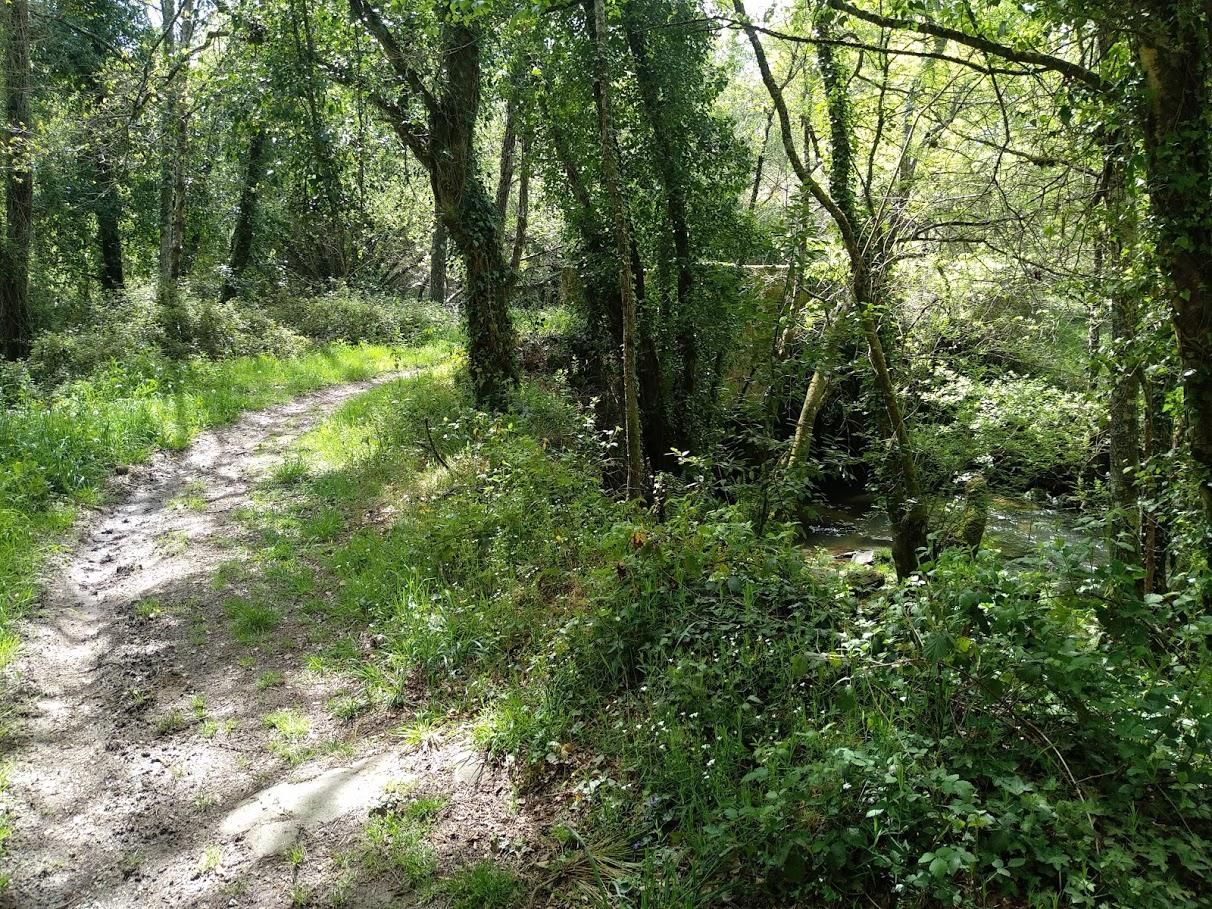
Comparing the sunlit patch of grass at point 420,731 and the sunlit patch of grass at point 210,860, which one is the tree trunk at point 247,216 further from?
the sunlit patch of grass at point 210,860

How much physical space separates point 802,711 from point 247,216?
20657 millimetres

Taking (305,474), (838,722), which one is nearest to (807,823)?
(838,722)

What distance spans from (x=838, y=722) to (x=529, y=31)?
9438mm

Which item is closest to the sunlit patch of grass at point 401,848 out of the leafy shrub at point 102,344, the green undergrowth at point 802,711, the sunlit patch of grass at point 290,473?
the green undergrowth at point 802,711

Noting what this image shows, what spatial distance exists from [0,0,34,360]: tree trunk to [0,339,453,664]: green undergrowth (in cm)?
271

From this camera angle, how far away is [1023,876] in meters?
2.60

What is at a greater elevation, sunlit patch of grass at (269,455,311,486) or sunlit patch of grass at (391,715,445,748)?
sunlit patch of grass at (269,455,311,486)

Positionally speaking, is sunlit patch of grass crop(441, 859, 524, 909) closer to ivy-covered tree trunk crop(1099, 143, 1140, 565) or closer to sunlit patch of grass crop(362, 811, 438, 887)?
sunlit patch of grass crop(362, 811, 438, 887)

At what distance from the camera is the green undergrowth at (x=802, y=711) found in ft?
8.91

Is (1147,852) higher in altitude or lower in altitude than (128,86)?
lower

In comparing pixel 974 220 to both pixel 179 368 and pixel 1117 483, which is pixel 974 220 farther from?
pixel 179 368

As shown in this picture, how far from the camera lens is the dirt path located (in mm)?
3438

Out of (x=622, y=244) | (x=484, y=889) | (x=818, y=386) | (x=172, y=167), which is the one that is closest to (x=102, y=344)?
(x=172, y=167)

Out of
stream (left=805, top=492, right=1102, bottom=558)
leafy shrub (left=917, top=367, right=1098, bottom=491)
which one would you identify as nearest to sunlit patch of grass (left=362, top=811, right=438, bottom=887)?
leafy shrub (left=917, top=367, right=1098, bottom=491)
